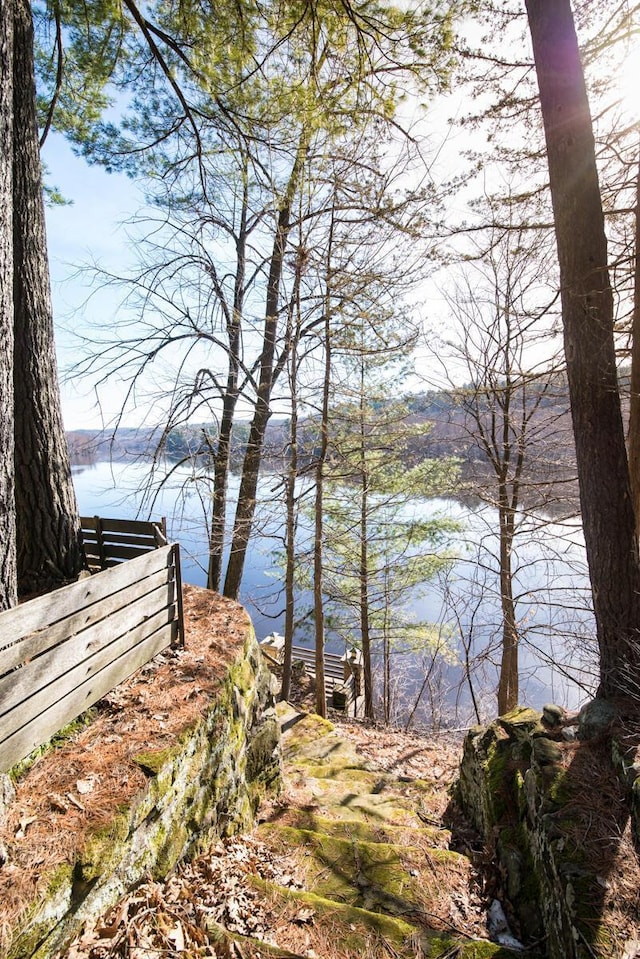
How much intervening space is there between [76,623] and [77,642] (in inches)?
4.8

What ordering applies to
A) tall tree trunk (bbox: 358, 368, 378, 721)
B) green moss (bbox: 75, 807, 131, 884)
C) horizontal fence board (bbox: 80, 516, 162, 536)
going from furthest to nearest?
1. tall tree trunk (bbox: 358, 368, 378, 721)
2. horizontal fence board (bbox: 80, 516, 162, 536)
3. green moss (bbox: 75, 807, 131, 884)

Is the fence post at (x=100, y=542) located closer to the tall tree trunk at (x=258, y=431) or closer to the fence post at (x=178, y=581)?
the fence post at (x=178, y=581)

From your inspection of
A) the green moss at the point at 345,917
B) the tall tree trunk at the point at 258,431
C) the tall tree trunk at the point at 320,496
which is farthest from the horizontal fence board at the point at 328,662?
the green moss at the point at 345,917

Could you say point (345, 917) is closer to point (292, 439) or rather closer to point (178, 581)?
point (178, 581)

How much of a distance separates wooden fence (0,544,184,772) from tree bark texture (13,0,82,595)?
97cm

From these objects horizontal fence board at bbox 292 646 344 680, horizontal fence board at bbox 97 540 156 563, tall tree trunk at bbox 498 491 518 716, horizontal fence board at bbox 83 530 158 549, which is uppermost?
horizontal fence board at bbox 83 530 158 549

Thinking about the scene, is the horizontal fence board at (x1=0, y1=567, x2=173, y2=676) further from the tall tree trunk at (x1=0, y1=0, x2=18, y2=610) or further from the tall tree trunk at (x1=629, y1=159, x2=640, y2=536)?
the tall tree trunk at (x1=629, y1=159, x2=640, y2=536)

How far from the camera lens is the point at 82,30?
493cm

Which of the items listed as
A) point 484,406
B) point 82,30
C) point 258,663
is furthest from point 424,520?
point 82,30

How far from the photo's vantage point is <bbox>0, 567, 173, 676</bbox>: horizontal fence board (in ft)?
7.43

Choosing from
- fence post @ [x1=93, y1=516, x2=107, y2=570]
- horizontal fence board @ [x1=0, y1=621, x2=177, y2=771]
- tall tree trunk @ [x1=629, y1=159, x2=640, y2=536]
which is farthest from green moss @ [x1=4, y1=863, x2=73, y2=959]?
tall tree trunk @ [x1=629, y1=159, x2=640, y2=536]

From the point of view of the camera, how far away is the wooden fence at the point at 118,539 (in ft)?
15.4

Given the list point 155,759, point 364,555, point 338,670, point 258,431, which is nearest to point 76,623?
point 155,759

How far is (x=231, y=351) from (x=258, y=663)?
5326 mm
